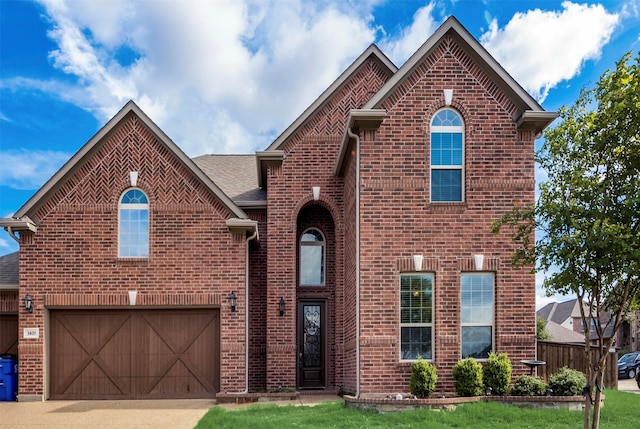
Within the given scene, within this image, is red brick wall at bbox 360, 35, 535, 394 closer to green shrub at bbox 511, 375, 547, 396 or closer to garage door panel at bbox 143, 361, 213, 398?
green shrub at bbox 511, 375, 547, 396

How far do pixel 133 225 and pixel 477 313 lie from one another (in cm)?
854

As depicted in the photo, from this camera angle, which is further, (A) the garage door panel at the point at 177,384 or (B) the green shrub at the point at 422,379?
(A) the garage door panel at the point at 177,384

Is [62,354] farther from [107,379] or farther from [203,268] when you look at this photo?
[203,268]

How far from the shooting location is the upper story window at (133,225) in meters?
15.8

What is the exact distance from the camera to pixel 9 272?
16.8 meters

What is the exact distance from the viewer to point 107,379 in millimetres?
15586

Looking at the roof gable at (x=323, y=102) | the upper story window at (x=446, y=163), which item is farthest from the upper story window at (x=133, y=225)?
the upper story window at (x=446, y=163)

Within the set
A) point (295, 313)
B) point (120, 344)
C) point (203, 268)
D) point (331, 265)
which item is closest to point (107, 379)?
point (120, 344)

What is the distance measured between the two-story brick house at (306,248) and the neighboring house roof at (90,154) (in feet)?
0.15

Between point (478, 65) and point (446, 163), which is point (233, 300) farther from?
point (478, 65)

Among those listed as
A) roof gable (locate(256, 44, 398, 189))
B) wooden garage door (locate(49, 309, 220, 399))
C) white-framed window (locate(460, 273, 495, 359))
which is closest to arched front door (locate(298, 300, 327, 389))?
wooden garage door (locate(49, 309, 220, 399))

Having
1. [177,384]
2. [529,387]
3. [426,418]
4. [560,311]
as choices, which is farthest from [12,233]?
[560,311]

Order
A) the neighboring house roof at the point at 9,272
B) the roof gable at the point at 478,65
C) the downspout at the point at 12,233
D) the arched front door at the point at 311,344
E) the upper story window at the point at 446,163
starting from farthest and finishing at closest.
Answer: the arched front door at the point at 311,344 → the neighboring house roof at the point at 9,272 → the downspout at the point at 12,233 → the upper story window at the point at 446,163 → the roof gable at the point at 478,65

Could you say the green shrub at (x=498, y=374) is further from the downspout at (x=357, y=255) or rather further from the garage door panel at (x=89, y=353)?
the garage door panel at (x=89, y=353)
